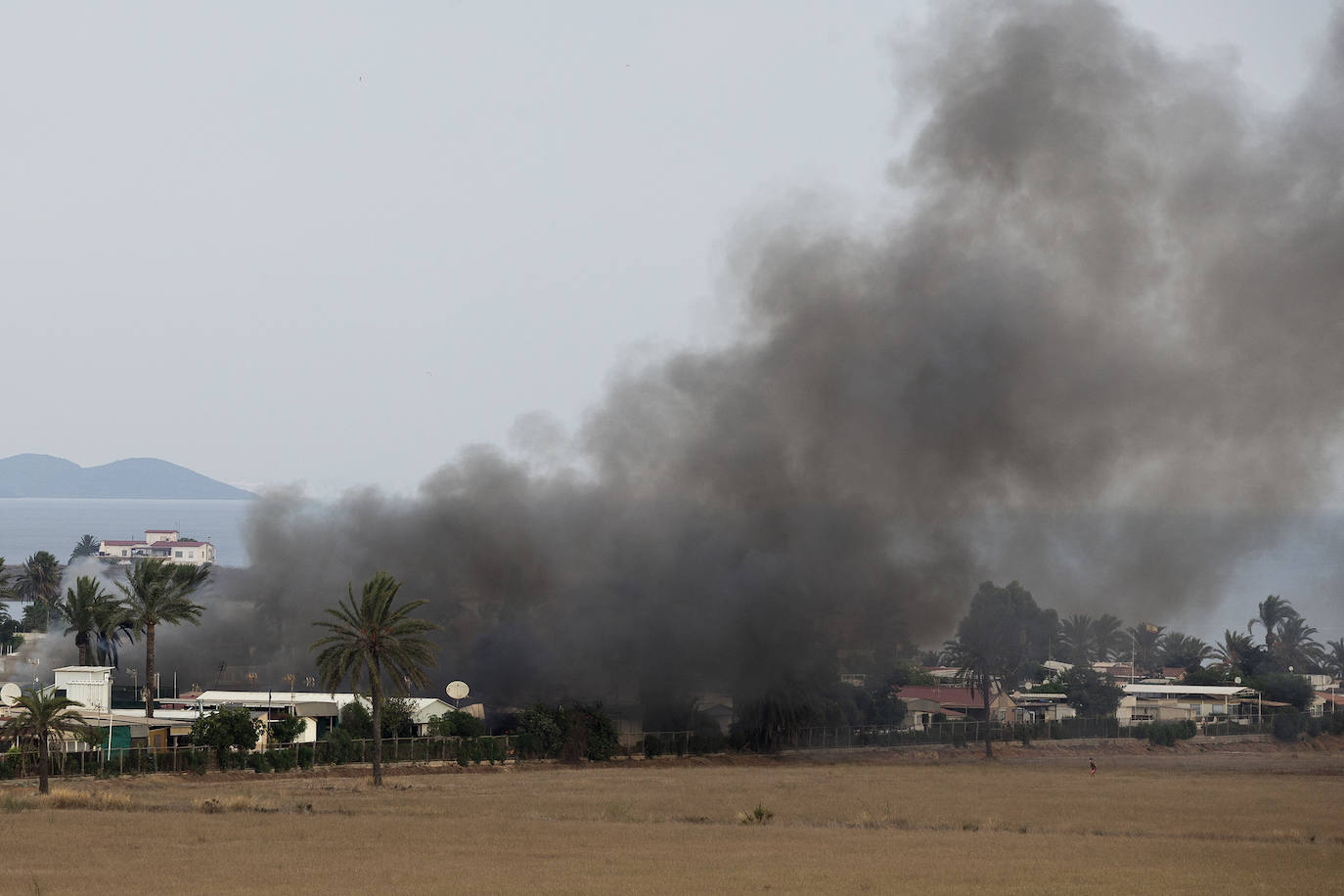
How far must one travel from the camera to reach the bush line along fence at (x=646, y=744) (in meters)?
71.6

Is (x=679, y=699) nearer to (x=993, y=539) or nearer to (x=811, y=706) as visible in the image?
(x=811, y=706)

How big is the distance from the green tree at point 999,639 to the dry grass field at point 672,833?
115 feet

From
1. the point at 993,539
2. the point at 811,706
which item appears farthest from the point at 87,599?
the point at 993,539

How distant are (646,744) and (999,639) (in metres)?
47.2

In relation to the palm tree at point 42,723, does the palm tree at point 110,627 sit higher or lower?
higher

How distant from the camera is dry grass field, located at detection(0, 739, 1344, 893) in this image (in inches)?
1534

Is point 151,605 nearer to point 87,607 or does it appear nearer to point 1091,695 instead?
point 87,607

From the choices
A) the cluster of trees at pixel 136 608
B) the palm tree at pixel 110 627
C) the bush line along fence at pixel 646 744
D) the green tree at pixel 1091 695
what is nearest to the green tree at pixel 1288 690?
the bush line along fence at pixel 646 744

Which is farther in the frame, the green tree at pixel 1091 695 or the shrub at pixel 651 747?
the green tree at pixel 1091 695

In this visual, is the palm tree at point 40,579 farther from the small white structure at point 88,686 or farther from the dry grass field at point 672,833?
the dry grass field at point 672,833

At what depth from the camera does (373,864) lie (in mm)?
41344

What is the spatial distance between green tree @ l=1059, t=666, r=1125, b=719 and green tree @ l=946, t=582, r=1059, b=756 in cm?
577

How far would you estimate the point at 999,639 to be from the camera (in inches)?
5295

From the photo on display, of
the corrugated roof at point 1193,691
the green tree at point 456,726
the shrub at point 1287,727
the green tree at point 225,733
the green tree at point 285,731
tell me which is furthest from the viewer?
the corrugated roof at point 1193,691
